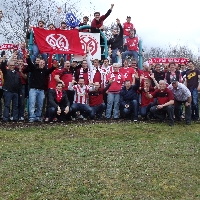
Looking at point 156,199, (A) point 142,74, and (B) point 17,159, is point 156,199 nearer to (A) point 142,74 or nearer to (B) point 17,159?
(B) point 17,159

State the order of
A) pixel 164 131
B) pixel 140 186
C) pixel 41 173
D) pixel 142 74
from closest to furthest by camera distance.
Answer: pixel 140 186
pixel 41 173
pixel 164 131
pixel 142 74

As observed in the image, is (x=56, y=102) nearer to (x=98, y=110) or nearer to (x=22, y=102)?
(x=22, y=102)

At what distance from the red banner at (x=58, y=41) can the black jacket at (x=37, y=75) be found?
1321 millimetres

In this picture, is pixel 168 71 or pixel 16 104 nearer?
pixel 16 104

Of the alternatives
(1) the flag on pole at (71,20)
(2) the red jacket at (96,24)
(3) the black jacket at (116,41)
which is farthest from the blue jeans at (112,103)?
(1) the flag on pole at (71,20)

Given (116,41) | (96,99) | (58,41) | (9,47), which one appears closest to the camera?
(96,99)

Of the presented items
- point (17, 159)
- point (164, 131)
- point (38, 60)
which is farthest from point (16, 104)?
point (164, 131)

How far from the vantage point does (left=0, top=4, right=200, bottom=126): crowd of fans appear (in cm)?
1175

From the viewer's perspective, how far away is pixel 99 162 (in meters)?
7.77

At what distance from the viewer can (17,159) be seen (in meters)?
7.98

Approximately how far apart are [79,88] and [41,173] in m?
5.46

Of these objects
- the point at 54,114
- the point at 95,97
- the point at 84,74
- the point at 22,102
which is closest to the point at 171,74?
the point at 95,97

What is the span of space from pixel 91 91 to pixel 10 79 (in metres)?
2.76

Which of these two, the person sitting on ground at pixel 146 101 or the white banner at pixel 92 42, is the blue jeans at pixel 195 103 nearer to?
the person sitting on ground at pixel 146 101
